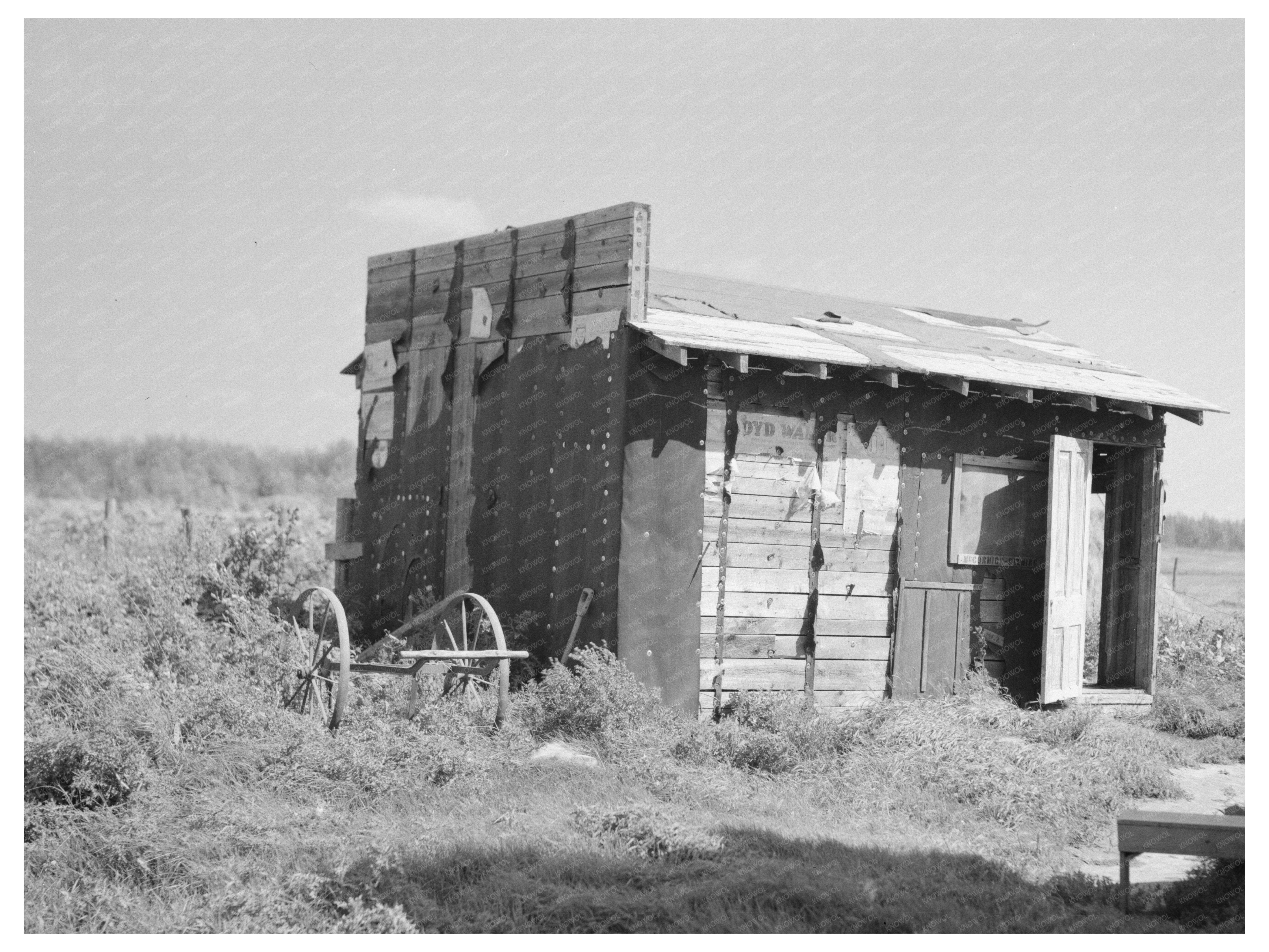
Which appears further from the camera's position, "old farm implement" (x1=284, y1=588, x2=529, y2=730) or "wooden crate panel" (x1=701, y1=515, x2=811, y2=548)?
"wooden crate panel" (x1=701, y1=515, x2=811, y2=548)

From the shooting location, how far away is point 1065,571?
12.0 meters

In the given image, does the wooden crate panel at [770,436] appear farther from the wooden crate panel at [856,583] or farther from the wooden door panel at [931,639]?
the wooden door panel at [931,639]

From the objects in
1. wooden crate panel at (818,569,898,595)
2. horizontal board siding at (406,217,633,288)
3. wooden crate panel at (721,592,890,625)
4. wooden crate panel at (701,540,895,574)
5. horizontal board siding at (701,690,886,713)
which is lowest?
horizontal board siding at (701,690,886,713)

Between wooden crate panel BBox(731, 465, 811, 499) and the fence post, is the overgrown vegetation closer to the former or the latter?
wooden crate panel BBox(731, 465, 811, 499)

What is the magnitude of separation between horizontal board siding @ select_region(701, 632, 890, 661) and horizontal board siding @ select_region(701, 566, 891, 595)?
0.39 meters

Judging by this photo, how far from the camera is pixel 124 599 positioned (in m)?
12.7

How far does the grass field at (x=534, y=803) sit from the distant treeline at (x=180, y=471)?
75.7 feet

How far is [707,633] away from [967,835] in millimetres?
3035

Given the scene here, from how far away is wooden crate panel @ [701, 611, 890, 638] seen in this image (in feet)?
33.7

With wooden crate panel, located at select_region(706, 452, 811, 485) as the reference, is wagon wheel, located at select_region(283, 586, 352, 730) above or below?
below

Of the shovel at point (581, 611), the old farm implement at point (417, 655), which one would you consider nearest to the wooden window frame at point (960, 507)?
the shovel at point (581, 611)

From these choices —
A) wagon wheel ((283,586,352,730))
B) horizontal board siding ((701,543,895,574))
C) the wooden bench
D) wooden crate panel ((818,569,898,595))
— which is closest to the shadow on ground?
the wooden bench

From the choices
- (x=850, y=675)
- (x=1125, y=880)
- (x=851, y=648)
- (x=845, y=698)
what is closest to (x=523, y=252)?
(x=851, y=648)

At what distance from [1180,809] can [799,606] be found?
339 centimetres
